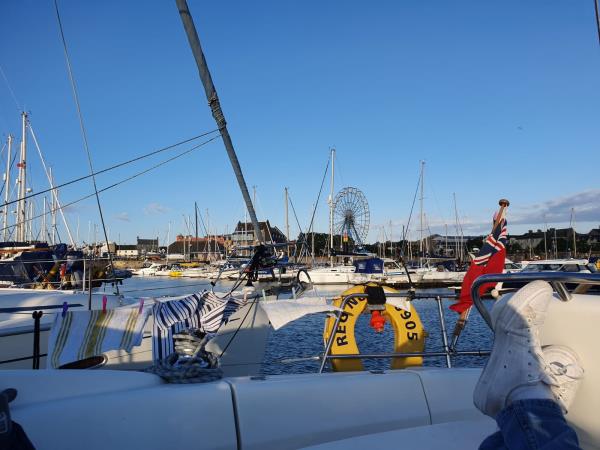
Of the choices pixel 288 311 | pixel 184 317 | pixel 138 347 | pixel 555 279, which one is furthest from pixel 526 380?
pixel 138 347

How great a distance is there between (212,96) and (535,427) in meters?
5.44

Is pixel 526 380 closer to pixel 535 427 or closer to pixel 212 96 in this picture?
pixel 535 427

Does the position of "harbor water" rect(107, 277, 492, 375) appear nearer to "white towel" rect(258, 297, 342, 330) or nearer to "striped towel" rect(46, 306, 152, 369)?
"white towel" rect(258, 297, 342, 330)

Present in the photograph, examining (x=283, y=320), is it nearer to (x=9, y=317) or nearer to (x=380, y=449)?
(x=380, y=449)

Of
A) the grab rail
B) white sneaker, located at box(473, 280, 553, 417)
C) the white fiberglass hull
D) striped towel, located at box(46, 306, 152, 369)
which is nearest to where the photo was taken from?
white sneaker, located at box(473, 280, 553, 417)

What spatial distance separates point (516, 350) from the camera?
2334mm

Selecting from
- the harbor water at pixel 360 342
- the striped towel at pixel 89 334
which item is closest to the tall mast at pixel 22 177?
the harbor water at pixel 360 342

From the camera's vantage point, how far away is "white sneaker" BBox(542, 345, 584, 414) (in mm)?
2346

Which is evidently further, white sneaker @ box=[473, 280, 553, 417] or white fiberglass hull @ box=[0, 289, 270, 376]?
white fiberglass hull @ box=[0, 289, 270, 376]

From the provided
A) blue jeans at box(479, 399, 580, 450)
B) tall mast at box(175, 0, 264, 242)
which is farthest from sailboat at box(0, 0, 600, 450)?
tall mast at box(175, 0, 264, 242)

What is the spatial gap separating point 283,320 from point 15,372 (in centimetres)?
237

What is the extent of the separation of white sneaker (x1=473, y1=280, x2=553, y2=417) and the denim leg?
9cm

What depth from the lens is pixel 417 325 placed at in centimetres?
639

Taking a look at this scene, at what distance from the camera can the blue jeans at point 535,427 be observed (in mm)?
2080
